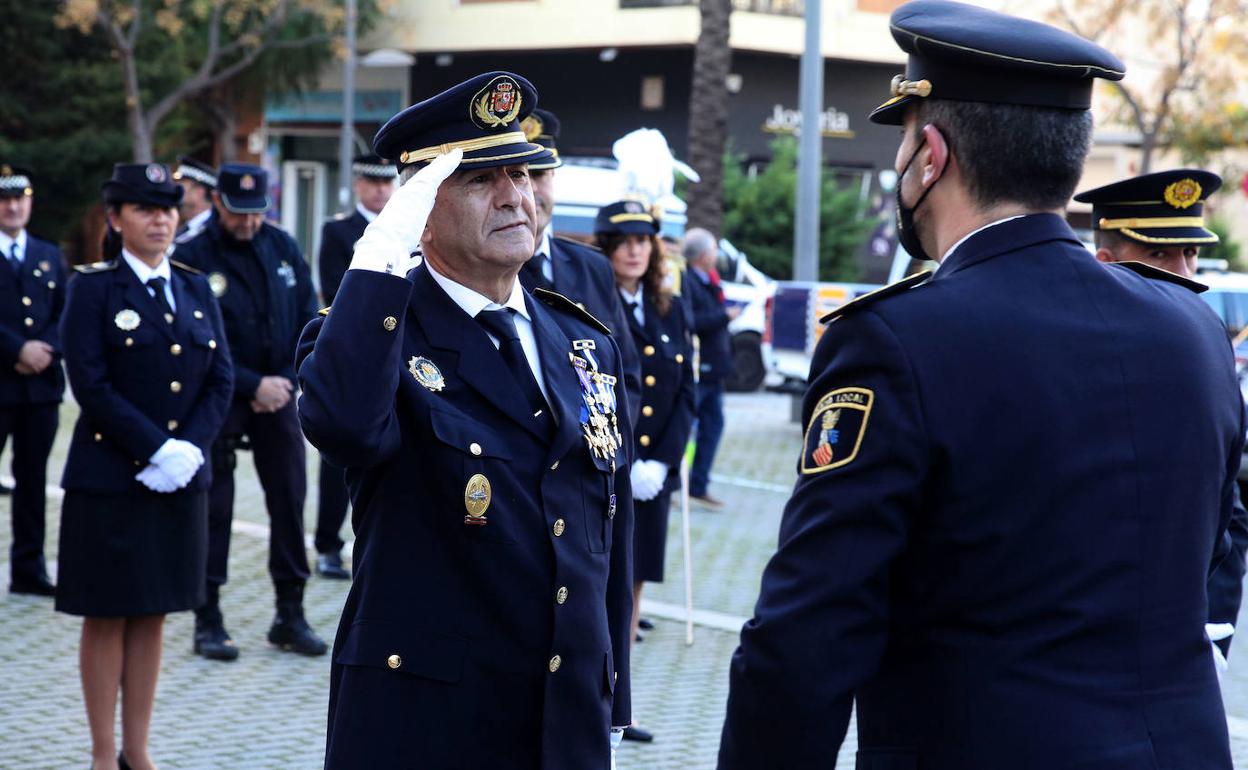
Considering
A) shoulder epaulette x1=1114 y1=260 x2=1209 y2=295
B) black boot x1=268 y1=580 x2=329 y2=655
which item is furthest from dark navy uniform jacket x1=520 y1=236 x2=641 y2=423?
shoulder epaulette x1=1114 y1=260 x2=1209 y2=295

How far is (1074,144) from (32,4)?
95.1ft

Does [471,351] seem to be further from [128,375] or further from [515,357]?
[128,375]

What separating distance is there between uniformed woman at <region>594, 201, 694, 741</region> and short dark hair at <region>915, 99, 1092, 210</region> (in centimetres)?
468

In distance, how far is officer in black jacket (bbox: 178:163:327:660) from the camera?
7.36 meters

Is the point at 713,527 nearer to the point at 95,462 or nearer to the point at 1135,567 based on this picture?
the point at 95,462

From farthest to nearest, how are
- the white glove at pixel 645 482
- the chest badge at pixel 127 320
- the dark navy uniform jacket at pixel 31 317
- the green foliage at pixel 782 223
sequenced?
the green foliage at pixel 782 223, the dark navy uniform jacket at pixel 31 317, the white glove at pixel 645 482, the chest badge at pixel 127 320

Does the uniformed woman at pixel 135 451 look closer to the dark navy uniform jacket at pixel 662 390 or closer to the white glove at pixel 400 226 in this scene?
the dark navy uniform jacket at pixel 662 390

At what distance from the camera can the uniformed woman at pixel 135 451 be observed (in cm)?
553

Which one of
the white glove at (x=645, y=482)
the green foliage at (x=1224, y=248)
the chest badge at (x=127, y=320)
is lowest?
the white glove at (x=645, y=482)

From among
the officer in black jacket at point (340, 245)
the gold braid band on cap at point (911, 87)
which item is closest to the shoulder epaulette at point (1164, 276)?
the gold braid band on cap at point (911, 87)

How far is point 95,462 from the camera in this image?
18.9ft

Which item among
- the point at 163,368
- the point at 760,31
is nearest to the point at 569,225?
the point at 163,368

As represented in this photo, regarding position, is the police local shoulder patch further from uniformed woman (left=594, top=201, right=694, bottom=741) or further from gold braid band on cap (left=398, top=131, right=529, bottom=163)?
uniformed woman (left=594, top=201, right=694, bottom=741)

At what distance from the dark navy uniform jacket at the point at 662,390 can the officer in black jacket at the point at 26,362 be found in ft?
11.9
